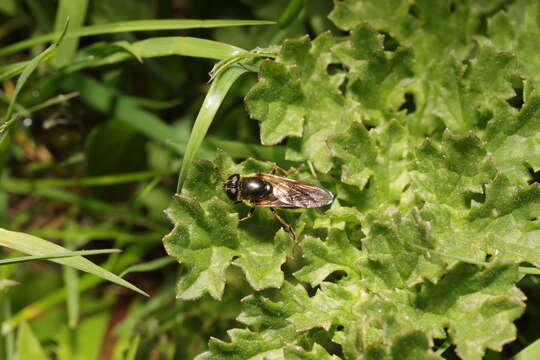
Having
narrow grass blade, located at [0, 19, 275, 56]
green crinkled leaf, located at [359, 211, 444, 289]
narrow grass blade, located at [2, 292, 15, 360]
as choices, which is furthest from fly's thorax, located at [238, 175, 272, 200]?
narrow grass blade, located at [2, 292, 15, 360]

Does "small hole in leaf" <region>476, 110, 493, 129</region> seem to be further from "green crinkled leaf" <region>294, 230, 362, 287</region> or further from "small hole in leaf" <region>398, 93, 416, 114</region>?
"green crinkled leaf" <region>294, 230, 362, 287</region>

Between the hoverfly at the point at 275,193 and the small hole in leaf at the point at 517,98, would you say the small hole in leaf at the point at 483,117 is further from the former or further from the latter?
the hoverfly at the point at 275,193

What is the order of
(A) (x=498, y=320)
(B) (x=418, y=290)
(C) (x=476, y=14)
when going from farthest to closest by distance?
(C) (x=476, y=14)
(B) (x=418, y=290)
(A) (x=498, y=320)

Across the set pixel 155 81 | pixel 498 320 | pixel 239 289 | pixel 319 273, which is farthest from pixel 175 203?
pixel 155 81

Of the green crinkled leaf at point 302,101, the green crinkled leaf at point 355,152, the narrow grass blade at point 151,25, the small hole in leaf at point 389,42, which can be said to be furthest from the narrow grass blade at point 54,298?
the small hole in leaf at point 389,42

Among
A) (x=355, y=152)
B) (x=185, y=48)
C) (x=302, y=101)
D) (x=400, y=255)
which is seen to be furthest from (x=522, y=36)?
(x=185, y=48)

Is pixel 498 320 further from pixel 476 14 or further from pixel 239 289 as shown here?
pixel 476 14

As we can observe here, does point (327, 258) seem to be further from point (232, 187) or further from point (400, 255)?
point (232, 187)
